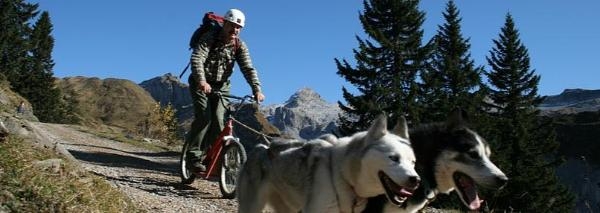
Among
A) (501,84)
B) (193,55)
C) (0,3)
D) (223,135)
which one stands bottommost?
(223,135)

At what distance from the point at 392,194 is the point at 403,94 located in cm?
2196

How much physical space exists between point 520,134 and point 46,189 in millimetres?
34441

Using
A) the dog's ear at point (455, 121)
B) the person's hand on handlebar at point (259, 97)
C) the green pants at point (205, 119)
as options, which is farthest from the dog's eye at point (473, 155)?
the green pants at point (205, 119)

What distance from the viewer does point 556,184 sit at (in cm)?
3609

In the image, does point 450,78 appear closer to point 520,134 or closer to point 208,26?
point 520,134

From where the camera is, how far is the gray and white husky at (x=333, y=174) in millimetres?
4402

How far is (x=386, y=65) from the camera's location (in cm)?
2789

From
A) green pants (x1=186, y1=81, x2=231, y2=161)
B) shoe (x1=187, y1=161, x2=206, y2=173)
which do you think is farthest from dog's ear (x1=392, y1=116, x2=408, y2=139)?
shoe (x1=187, y1=161, x2=206, y2=173)

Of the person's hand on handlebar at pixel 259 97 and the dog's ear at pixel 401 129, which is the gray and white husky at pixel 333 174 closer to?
the dog's ear at pixel 401 129

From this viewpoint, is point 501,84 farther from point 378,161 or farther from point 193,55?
point 378,161

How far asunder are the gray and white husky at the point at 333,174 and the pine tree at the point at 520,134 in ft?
79.5

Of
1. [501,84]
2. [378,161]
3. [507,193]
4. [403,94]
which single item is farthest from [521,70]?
[378,161]

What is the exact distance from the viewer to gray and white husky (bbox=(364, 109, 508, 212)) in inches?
195

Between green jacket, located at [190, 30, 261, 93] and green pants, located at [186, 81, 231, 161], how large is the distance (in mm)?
182
